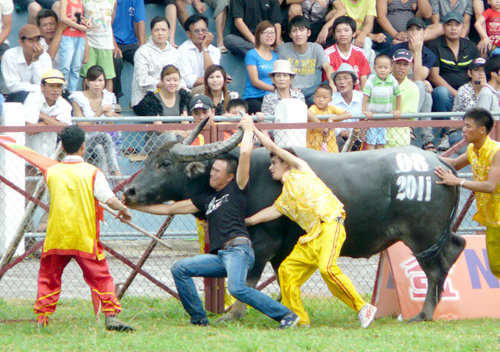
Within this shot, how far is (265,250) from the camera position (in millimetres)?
7805

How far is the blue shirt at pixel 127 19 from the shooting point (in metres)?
13.4

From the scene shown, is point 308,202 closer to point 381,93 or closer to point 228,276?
point 228,276

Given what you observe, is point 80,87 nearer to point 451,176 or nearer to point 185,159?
point 185,159

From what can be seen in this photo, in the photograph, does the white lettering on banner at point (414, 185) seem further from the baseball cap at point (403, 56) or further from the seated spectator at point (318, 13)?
the seated spectator at point (318, 13)

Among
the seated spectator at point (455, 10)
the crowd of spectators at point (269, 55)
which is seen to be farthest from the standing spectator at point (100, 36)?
the seated spectator at point (455, 10)

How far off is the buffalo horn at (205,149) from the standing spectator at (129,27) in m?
5.61

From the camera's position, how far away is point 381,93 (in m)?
11.7

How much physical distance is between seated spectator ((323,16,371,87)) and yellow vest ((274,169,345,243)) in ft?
19.5

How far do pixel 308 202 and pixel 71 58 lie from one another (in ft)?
20.1

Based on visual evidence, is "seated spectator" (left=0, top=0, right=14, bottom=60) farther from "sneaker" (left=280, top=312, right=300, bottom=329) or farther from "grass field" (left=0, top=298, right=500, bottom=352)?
"sneaker" (left=280, top=312, right=300, bottom=329)

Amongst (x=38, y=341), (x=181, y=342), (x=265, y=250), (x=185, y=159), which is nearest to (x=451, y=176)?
(x=265, y=250)

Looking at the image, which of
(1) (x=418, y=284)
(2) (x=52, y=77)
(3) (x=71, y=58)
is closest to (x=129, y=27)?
(3) (x=71, y=58)

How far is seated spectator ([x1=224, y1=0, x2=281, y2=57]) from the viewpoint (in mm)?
13625

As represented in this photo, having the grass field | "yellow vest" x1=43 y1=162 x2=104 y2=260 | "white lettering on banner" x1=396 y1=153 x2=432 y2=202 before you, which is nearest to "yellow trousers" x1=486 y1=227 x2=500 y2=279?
the grass field
